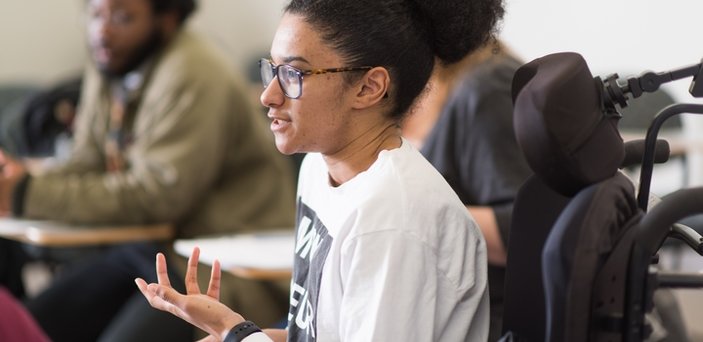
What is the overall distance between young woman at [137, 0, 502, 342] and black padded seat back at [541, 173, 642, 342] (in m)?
0.18

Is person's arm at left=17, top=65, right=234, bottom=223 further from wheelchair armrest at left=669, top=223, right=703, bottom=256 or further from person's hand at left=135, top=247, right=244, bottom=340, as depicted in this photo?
wheelchair armrest at left=669, top=223, right=703, bottom=256

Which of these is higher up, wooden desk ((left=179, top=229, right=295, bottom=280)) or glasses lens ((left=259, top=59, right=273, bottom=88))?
glasses lens ((left=259, top=59, right=273, bottom=88))

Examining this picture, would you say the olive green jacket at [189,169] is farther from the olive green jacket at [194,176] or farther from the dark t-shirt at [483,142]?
the dark t-shirt at [483,142]

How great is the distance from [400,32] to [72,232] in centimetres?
141

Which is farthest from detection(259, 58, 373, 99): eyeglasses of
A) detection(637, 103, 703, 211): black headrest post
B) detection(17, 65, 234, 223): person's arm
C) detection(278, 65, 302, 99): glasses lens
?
detection(17, 65, 234, 223): person's arm

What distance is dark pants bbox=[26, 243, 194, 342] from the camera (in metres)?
2.44

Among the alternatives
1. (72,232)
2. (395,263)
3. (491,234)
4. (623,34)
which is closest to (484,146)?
(491,234)

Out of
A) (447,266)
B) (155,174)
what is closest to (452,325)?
(447,266)

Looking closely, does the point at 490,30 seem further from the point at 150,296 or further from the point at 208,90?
the point at 208,90

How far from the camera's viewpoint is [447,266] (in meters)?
1.12

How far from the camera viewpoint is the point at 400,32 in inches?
46.4

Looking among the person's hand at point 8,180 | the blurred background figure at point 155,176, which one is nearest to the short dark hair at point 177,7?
the blurred background figure at point 155,176

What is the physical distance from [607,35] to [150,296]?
11.6ft

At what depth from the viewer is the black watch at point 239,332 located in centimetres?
116
